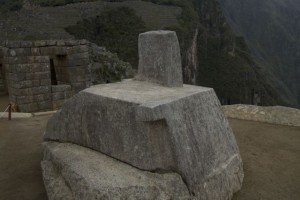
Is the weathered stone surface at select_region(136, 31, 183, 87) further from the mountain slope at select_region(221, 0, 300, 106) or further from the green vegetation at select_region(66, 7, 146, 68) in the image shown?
the mountain slope at select_region(221, 0, 300, 106)

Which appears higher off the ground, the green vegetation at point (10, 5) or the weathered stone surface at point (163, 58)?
the green vegetation at point (10, 5)

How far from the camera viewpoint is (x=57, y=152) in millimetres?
4590

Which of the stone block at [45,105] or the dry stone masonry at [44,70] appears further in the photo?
the stone block at [45,105]

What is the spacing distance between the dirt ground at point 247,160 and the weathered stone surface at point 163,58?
1.40 metres

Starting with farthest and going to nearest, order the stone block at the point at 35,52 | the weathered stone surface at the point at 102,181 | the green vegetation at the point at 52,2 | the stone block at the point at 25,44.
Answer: the green vegetation at the point at 52,2, the stone block at the point at 35,52, the stone block at the point at 25,44, the weathered stone surface at the point at 102,181

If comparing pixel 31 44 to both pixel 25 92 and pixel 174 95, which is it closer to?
pixel 25 92

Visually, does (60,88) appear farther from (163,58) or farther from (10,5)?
(10,5)

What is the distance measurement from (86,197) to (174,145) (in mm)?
883

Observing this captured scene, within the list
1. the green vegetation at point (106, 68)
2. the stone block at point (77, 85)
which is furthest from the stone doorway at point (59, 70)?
the green vegetation at point (106, 68)

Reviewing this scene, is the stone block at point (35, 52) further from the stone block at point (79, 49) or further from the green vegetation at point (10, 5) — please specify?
the green vegetation at point (10, 5)

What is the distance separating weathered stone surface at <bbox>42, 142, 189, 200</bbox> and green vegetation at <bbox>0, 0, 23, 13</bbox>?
4251 centimetres

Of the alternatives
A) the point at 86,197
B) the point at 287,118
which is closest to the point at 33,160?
→ the point at 86,197

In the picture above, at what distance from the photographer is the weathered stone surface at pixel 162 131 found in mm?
3986

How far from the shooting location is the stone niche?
389cm
